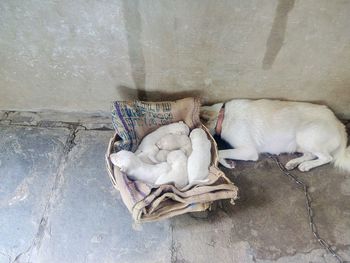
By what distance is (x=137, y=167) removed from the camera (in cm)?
210

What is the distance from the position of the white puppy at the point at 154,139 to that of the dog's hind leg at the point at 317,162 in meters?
0.92

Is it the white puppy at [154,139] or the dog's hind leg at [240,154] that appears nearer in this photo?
the white puppy at [154,139]

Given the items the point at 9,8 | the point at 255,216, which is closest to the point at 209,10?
→ the point at 9,8

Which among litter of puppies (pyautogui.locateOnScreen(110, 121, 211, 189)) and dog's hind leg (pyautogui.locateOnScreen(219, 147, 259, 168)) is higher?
litter of puppies (pyautogui.locateOnScreen(110, 121, 211, 189))

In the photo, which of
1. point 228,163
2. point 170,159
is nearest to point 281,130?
point 228,163

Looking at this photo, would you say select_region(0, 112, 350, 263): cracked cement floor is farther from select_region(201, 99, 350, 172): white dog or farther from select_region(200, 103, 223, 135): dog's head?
select_region(200, 103, 223, 135): dog's head

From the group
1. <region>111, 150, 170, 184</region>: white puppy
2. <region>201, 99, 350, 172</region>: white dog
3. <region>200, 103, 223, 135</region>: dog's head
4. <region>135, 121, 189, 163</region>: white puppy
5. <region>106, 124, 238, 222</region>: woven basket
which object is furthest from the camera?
<region>200, 103, 223, 135</region>: dog's head

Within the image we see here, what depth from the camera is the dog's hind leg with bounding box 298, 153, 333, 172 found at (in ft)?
7.95

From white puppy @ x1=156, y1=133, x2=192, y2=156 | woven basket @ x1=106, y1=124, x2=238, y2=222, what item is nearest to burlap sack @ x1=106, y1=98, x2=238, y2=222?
woven basket @ x1=106, y1=124, x2=238, y2=222

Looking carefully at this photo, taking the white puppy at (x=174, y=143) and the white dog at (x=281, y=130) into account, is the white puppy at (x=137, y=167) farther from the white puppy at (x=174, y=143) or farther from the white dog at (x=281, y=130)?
the white dog at (x=281, y=130)

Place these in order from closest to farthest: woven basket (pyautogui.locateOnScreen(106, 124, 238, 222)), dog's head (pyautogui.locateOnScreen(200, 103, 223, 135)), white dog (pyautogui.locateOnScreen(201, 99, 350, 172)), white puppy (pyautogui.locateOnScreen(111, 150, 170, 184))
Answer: woven basket (pyautogui.locateOnScreen(106, 124, 238, 222))
white puppy (pyautogui.locateOnScreen(111, 150, 170, 184))
white dog (pyautogui.locateOnScreen(201, 99, 350, 172))
dog's head (pyautogui.locateOnScreen(200, 103, 223, 135))

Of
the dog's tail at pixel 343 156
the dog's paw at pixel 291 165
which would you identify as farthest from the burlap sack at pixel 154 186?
the dog's tail at pixel 343 156

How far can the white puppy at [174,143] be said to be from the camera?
89.3 inches

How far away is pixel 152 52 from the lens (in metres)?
2.27
